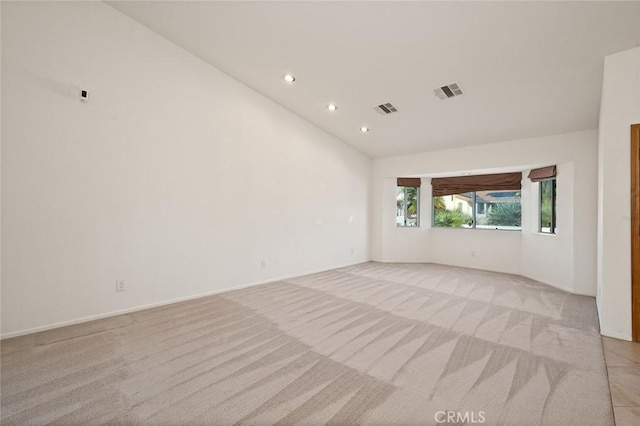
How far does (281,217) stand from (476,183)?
→ 185 inches

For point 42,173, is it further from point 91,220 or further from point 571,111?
point 571,111

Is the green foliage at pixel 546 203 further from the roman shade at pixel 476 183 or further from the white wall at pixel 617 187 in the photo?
the white wall at pixel 617 187

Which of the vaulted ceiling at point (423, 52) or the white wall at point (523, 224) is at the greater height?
the vaulted ceiling at point (423, 52)

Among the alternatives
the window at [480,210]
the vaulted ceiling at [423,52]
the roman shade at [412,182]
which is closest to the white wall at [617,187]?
the vaulted ceiling at [423,52]

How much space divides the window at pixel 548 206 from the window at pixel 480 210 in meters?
0.66

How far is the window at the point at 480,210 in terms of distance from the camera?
20.2 feet

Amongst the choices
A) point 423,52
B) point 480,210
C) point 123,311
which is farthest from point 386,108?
point 123,311

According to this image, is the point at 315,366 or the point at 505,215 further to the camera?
the point at 505,215

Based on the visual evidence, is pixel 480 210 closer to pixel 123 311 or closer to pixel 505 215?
pixel 505 215

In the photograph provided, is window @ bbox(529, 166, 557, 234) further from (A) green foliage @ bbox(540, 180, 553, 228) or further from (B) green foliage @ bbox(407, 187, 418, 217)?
(B) green foliage @ bbox(407, 187, 418, 217)

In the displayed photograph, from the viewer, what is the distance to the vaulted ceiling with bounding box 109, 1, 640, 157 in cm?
259

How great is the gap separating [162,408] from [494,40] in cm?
424

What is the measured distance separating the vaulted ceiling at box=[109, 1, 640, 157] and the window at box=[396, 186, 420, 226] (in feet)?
8.33

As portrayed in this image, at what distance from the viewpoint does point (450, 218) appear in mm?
7023
